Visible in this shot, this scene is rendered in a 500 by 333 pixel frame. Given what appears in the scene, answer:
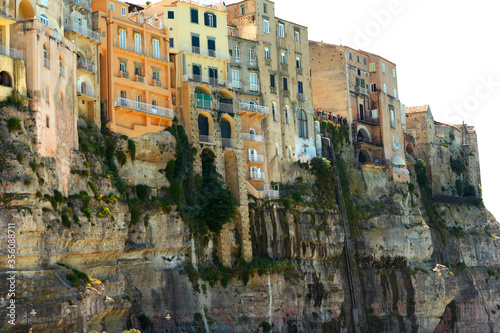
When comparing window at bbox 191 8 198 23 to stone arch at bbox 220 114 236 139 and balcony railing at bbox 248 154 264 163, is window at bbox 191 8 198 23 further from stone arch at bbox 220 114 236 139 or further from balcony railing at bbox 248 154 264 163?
balcony railing at bbox 248 154 264 163

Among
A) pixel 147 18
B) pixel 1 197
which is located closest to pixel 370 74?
pixel 147 18

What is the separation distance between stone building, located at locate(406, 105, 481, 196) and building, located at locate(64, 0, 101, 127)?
50291 mm

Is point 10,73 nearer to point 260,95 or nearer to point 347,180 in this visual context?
point 260,95

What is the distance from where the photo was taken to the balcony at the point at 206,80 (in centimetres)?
7662

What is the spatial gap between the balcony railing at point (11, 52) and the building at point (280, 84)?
25.3 meters

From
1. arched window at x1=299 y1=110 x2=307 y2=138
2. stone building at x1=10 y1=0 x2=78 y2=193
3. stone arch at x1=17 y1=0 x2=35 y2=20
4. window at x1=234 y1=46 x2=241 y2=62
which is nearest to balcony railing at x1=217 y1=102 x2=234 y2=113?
window at x1=234 y1=46 x2=241 y2=62

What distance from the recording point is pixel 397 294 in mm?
90500

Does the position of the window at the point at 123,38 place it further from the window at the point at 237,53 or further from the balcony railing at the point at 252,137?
the balcony railing at the point at 252,137

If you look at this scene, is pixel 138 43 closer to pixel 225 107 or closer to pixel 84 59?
pixel 84 59

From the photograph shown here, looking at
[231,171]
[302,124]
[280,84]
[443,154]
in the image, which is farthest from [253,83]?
[443,154]

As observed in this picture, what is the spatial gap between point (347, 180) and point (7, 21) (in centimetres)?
3960

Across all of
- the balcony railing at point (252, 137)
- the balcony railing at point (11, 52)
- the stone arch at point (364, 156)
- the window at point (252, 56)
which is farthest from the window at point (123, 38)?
the stone arch at point (364, 156)

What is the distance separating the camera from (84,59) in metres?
68.3

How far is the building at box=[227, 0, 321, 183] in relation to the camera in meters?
83.3
